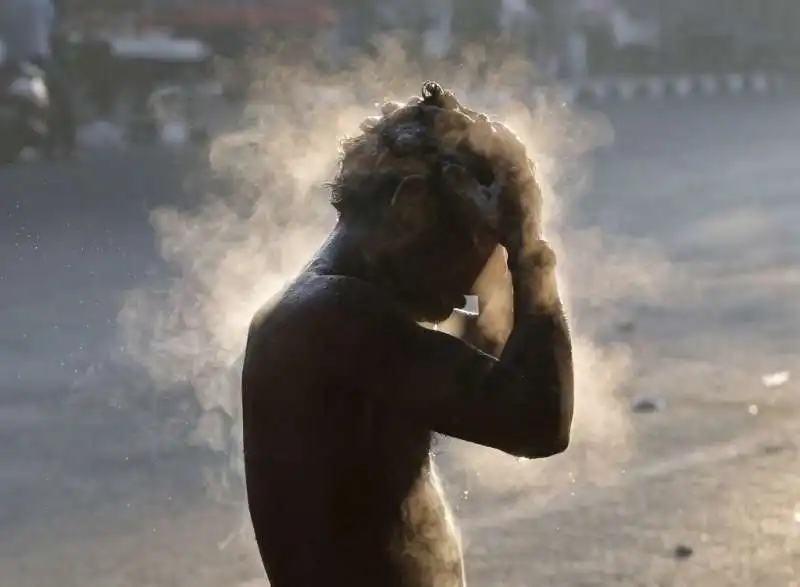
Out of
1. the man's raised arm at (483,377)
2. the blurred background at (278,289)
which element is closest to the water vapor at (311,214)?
the blurred background at (278,289)

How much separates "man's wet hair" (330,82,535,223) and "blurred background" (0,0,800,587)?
10.9 inches

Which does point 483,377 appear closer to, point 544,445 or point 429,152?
point 544,445

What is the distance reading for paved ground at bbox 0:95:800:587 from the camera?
448cm

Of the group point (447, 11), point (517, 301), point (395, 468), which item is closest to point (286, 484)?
point (395, 468)

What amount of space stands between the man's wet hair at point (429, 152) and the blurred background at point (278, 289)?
28 centimetres

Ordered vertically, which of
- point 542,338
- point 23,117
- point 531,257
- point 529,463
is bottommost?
point 542,338

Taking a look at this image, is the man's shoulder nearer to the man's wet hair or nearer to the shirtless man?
the shirtless man

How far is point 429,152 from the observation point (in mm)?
1824

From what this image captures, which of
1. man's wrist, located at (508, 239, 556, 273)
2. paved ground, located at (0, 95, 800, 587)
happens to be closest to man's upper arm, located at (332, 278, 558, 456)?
man's wrist, located at (508, 239, 556, 273)

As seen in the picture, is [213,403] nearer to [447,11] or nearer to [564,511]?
[564,511]

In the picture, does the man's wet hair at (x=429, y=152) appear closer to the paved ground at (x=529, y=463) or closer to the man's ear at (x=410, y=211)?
the man's ear at (x=410, y=211)

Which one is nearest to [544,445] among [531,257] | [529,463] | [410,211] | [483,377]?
[483,377]

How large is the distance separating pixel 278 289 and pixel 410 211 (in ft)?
1.45

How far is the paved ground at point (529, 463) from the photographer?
14.7 feet
